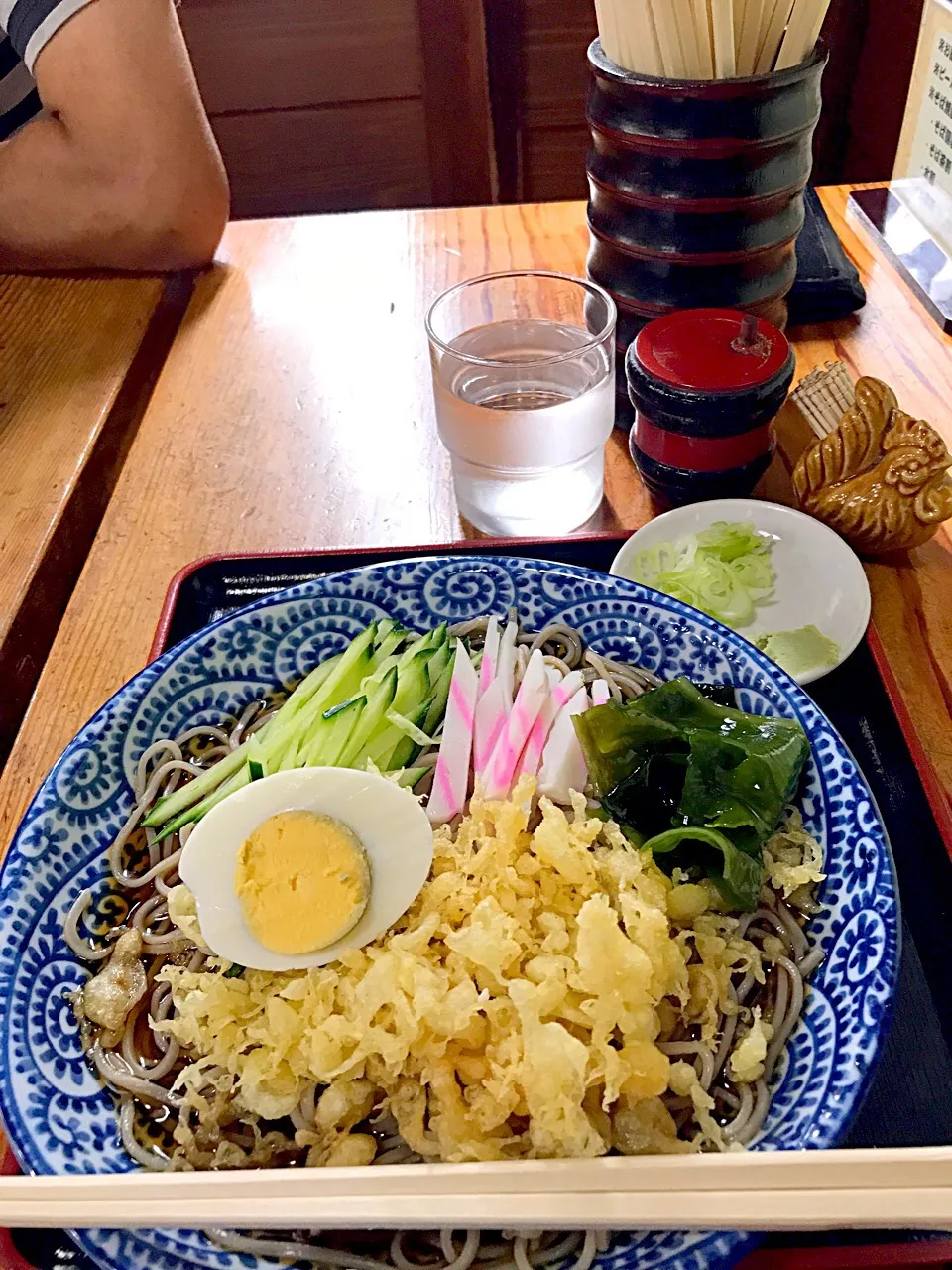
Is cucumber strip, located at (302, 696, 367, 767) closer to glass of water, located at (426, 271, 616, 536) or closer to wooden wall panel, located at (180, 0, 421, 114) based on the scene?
glass of water, located at (426, 271, 616, 536)

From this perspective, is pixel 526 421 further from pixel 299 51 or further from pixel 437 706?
pixel 299 51

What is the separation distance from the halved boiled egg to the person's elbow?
5.53 feet

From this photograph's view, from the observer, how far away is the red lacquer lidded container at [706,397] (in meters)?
1.40

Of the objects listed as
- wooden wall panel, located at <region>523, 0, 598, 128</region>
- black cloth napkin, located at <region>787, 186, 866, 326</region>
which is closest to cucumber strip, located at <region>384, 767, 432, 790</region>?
black cloth napkin, located at <region>787, 186, 866, 326</region>

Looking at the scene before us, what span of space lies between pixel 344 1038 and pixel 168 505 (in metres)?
1.08

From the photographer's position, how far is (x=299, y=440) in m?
1.79

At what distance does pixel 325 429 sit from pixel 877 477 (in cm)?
102

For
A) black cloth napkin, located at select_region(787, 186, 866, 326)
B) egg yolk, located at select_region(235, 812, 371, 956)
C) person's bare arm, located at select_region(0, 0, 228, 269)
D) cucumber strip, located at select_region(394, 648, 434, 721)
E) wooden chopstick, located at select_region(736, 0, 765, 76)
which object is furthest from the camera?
person's bare arm, located at select_region(0, 0, 228, 269)

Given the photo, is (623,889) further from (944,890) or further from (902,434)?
(902,434)

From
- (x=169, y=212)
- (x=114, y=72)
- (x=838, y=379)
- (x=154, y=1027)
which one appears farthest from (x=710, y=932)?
(x=114, y=72)

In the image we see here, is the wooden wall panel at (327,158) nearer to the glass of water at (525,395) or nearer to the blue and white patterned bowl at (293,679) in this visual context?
the glass of water at (525,395)

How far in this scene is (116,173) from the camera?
2.25 metres

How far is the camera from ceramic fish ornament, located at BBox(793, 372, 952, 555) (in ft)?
4.51

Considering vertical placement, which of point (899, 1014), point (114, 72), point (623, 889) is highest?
point (114, 72)
